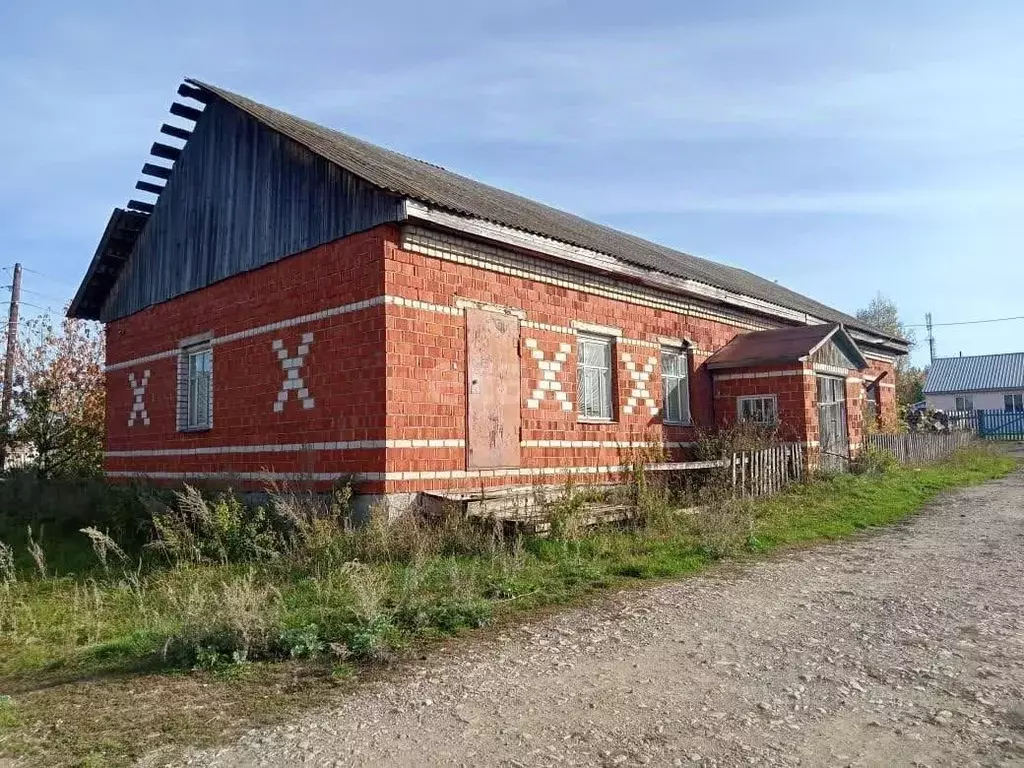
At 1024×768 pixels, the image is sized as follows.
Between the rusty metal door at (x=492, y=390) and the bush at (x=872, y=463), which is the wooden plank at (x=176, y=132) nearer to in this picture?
the rusty metal door at (x=492, y=390)

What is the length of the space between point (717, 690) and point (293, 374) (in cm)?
870

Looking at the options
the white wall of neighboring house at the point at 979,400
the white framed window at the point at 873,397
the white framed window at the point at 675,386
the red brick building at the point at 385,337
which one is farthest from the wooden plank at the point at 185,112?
the white wall of neighboring house at the point at 979,400

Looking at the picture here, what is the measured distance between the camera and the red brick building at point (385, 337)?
10617mm

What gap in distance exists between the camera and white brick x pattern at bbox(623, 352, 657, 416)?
14.1 metres

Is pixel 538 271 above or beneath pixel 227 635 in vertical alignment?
above

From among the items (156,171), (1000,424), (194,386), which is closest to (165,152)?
(156,171)

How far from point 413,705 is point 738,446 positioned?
1037 centimetres

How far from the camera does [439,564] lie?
8109 millimetres

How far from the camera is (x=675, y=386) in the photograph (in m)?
15.5

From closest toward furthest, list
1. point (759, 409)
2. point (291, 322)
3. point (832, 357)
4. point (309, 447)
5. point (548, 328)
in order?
point (309, 447) → point (291, 322) → point (548, 328) → point (759, 409) → point (832, 357)

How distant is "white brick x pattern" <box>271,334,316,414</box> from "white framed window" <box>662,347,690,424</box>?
6.97m

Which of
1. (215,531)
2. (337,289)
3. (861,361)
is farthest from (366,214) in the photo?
(861,361)

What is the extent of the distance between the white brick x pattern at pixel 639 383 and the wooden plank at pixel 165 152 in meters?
9.29

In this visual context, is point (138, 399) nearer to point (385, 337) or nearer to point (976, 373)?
point (385, 337)
